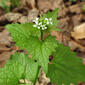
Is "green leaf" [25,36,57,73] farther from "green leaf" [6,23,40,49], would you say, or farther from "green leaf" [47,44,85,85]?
"green leaf" [47,44,85,85]

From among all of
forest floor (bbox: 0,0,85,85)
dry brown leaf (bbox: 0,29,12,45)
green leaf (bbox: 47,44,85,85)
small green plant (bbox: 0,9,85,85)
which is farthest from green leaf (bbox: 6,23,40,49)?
dry brown leaf (bbox: 0,29,12,45)

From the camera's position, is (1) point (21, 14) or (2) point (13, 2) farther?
(2) point (13, 2)

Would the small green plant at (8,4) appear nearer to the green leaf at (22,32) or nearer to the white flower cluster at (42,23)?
the green leaf at (22,32)

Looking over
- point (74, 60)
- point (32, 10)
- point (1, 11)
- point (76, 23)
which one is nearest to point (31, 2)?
point (32, 10)

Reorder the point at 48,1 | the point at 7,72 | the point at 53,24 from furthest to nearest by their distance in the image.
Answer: the point at 48,1 → the point at 7,72 → the point at 53,24

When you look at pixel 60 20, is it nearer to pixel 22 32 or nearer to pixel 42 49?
pixel 22 32

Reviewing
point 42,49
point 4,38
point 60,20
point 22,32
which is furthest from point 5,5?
point 42,49

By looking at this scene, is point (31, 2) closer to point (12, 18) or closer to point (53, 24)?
point (12, 18)
